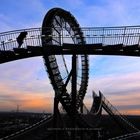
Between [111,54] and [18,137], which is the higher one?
[111,54]

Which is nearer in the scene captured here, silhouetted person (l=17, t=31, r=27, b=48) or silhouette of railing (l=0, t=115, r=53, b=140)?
silhouetted person (l=17, t=31, r=27, b=48)

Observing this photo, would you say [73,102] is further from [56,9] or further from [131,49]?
[56,9]

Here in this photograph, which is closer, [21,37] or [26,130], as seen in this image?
[21,37]

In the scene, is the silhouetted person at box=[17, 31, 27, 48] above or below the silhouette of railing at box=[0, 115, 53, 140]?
above

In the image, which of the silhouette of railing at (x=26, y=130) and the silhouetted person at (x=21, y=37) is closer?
the silhouetted person at (x=21, y=37)

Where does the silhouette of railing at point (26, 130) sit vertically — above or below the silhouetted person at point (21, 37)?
below

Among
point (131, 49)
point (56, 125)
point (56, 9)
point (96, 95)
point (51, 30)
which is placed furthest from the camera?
point (96, 95)

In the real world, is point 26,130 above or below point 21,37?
below

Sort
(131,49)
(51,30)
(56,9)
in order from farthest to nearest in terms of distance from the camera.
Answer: (56,9) < (51,30) < (131,49)

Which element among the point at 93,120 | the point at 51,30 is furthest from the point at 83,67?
the point at 51,30

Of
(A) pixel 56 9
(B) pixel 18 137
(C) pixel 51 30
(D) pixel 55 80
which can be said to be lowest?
(B) pixel 18 137

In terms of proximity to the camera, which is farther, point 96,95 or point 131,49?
point 96,95
